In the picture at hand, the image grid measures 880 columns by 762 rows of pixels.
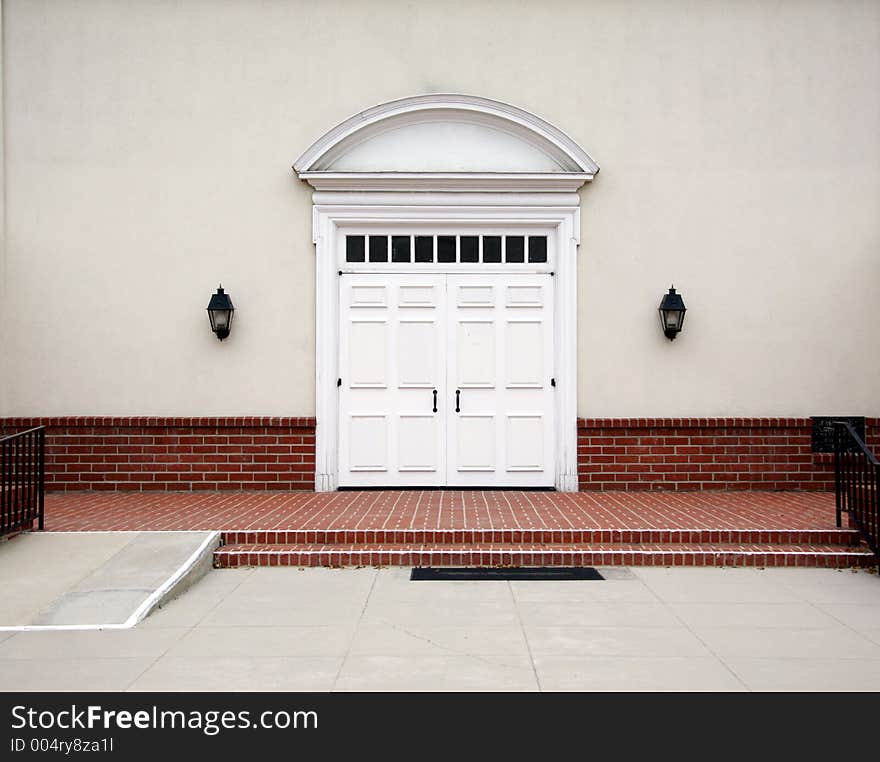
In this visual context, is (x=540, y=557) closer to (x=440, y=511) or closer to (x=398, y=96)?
(x=440, y=511)

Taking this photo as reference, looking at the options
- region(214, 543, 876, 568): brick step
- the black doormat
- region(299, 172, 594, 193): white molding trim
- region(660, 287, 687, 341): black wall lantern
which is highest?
region(299, 172, 594, 193): white molding trim

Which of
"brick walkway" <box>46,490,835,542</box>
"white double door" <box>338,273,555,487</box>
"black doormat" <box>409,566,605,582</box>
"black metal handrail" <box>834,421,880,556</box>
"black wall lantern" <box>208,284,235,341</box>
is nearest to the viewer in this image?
"black doormat" <box>409,566,605,582</box>

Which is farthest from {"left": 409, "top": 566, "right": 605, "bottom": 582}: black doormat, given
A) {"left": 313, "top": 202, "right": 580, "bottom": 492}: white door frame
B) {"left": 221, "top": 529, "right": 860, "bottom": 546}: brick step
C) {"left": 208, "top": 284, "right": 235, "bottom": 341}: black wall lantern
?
{"left": 208, "top": 284, "right": 235, "bottom": 341}: black wall lantern

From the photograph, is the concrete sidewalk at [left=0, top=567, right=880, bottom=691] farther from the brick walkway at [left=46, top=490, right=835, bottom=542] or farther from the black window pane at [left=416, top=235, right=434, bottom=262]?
the black window pane at [left=416, top=235, right=434, bottom=262]

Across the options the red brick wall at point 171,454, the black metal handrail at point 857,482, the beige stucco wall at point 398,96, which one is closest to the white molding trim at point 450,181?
the beige stucco wall at point 398,96

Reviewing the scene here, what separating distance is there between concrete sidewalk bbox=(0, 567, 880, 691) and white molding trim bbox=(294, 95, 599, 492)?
3.14 metres

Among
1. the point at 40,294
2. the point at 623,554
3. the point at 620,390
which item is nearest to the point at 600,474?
the point at 620,390

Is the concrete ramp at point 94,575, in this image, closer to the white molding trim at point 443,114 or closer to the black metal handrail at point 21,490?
the black metal handrail at point 21,490

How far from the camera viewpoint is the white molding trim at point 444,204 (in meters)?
9.07

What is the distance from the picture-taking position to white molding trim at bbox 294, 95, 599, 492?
9070mm

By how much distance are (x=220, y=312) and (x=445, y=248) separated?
8.76ft

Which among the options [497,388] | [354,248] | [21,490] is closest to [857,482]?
[497,388]

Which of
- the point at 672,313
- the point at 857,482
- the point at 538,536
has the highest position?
the point at 672,313

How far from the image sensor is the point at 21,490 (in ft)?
22.9
